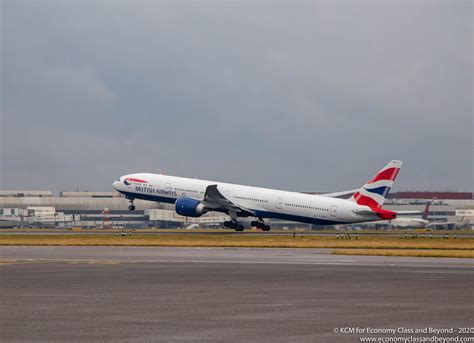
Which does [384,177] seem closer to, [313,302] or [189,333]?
[313,302]

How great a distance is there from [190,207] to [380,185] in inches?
806

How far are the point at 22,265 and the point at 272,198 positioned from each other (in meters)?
57.7

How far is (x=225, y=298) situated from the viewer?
27.3 m

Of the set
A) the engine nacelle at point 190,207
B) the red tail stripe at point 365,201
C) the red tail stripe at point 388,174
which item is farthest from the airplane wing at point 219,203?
the red tail stripe at point 388,174

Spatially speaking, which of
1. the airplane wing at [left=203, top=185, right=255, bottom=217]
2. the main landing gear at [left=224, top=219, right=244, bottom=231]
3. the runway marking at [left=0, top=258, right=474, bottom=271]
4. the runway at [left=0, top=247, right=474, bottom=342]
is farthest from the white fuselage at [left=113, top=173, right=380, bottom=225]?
the runway marking at [left=0, top=258, right=474, bottom=271]

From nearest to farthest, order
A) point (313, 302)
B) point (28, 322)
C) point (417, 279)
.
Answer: point (28, 322) < point (313, 302) < point (417, 279)

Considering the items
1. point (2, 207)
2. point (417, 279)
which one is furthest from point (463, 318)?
point (2, 207)

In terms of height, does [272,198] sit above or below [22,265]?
above

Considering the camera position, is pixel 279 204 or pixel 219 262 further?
pixel 279 204

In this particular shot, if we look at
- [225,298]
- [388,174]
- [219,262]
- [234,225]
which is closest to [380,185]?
[388,174]

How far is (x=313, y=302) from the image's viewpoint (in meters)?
26.2

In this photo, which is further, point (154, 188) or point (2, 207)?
point (2, 207)

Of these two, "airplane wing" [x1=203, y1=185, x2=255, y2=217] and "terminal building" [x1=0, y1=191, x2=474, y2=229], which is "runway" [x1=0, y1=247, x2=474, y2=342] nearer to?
"airplane wing" [x1=203, y1=185, x2=255, y2=217]

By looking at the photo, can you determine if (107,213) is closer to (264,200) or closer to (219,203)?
(219,203)
